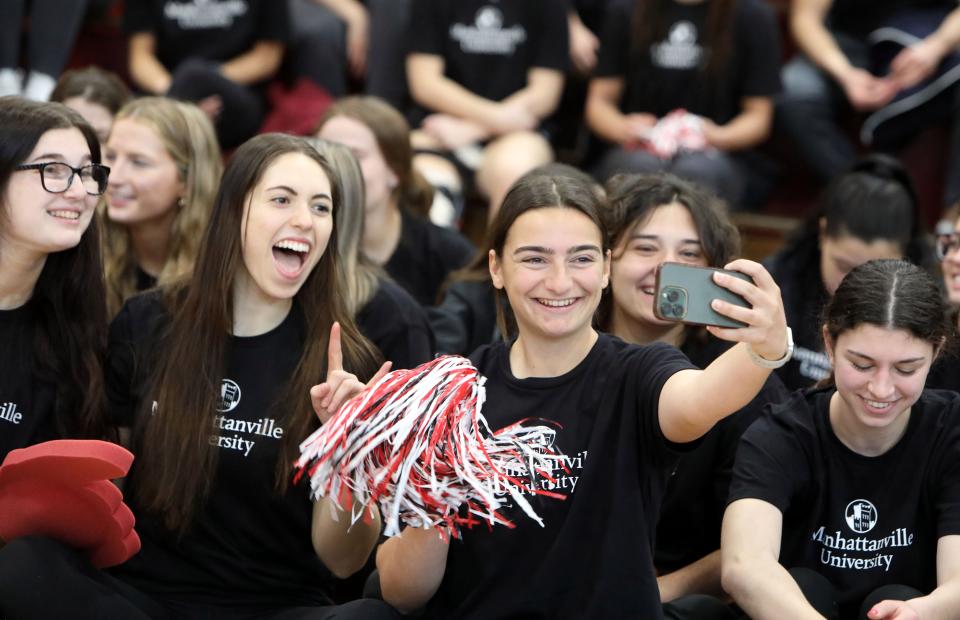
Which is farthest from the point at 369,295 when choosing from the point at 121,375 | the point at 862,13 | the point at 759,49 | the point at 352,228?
the point at 862,13

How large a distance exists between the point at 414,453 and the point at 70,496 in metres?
0.70

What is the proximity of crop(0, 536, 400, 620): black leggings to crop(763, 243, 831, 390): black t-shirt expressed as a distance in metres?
1.36

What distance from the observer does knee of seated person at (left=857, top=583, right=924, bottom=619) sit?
226 centimetres

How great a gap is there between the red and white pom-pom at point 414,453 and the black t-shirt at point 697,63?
2.57 m

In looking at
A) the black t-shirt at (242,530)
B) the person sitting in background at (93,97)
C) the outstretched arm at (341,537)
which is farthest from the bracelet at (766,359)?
the person sitting in background at (93,97)

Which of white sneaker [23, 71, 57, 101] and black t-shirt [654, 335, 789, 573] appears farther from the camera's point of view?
white sneaker [23, 71, 57, 101]

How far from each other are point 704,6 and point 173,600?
2.83 meters

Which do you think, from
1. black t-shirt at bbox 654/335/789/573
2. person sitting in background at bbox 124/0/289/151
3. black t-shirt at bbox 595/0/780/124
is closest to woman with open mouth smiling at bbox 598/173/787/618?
black t-shirt at bbox 654/335/789/573

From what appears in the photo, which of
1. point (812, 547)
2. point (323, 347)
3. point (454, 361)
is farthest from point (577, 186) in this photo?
point (812, 547)

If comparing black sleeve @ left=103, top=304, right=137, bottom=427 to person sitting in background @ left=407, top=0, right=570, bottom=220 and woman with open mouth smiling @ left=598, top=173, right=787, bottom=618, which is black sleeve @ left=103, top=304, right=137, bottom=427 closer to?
woman with open mouth smiling @ left=598, top=173, right=787, bottom=618

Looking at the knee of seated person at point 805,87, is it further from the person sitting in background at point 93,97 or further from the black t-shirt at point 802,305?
the person sitting in background at point 93,97

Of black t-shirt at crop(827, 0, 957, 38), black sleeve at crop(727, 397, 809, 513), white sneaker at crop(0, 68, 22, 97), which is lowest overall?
black sleeve at crop(727, 397, 809, 513)

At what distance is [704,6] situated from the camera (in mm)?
4348

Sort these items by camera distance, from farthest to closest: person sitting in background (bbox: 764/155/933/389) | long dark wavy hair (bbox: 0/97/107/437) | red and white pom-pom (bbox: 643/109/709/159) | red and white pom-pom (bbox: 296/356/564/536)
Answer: red and white pom-pom (bbox: 643/109/709/159) < person sitting in background (bbox: 764/155/933/389) < long dark wavy hair (bbox: 0/97/107/437) < red and white pom-pom (bbox: 296/356/564/536)
